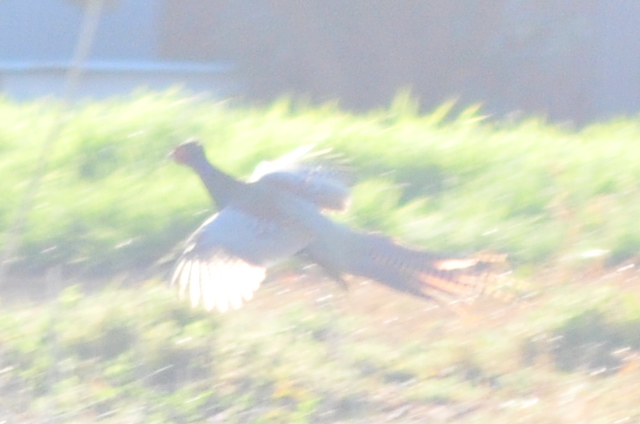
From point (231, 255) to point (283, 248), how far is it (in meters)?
0.23

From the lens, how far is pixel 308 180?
4.97 metres

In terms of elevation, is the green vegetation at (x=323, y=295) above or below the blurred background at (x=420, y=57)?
below

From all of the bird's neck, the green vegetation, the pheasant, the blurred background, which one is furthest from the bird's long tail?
the blurred background

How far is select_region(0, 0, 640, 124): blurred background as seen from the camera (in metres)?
12.5

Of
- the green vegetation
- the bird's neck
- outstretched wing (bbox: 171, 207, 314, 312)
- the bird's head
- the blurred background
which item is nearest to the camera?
the green vegetation

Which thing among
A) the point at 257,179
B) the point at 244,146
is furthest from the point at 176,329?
the point at 244,146

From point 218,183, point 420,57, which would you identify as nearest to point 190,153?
point 218,183

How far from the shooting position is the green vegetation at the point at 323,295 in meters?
4.12

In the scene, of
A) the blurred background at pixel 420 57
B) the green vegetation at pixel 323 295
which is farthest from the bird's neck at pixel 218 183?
the blurred background at pixel 420 57

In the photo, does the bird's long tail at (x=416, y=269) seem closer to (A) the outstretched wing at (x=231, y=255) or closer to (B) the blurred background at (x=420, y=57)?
(A) the outstretched wing at (x=231, y=255)

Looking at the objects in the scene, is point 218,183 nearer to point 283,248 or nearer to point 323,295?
point 283,248

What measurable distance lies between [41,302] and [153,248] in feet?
2.94

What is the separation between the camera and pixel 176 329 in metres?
4.52

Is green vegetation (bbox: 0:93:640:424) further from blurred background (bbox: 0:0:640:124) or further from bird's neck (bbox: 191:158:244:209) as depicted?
blurred background (bbox: 0:0:640:124)
